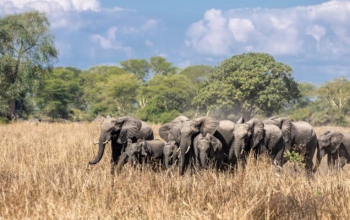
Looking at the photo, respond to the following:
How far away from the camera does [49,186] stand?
9.00 m

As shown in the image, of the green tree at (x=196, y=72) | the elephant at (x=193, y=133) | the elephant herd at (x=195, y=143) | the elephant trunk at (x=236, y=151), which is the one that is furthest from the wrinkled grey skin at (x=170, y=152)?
the green tree at (x=196, y=72)

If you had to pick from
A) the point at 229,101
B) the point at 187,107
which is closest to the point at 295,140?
the point at 229,101

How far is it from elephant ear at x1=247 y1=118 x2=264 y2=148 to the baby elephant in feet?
4.68

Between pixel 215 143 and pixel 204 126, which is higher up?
pixel 204 126

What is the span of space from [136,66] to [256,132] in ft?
316

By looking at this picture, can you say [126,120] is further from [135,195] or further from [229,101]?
[229,101]

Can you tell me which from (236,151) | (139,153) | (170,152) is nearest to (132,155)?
(139,153)

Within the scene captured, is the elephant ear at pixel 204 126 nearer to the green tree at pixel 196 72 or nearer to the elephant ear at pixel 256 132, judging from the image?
the elephant ear at pixel 256 132

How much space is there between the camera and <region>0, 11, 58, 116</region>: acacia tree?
51469 millimetres

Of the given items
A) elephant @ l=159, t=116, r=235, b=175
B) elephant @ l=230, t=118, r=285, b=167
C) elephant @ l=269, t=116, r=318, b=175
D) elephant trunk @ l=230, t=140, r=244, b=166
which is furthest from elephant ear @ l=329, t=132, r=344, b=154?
elephant trunk @ l=230, t=140, r=244, b=166

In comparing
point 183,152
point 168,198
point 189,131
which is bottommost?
point 168,198

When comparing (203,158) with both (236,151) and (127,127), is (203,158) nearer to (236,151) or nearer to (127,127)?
(236,151)

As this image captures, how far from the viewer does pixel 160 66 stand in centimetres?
10925

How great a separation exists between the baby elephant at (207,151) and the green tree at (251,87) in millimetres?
38263
